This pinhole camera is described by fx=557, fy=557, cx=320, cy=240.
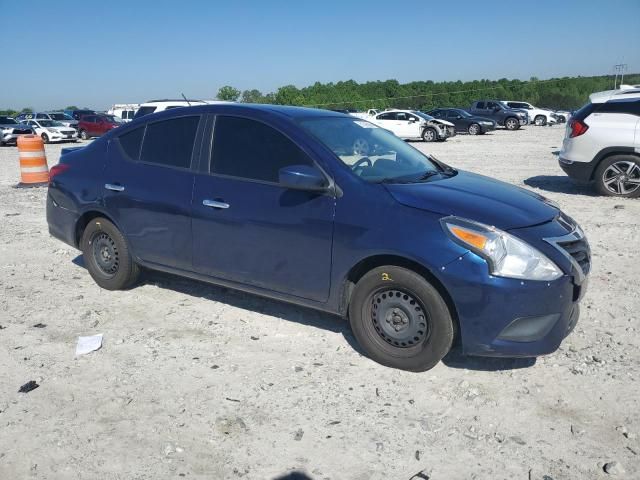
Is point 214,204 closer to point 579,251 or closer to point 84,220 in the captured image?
point 84,220

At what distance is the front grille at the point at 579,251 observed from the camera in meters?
3.64

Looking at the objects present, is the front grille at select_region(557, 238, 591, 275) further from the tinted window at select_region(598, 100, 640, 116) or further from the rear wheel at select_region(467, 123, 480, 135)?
the rear wheel at select_region(467, 123, 480, 135)

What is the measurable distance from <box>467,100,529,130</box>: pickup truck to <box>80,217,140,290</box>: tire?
1268 inches

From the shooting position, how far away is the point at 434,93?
63.6 metres

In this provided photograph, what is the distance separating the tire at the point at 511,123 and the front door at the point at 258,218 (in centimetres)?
3222

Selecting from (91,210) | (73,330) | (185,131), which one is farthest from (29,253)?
(185,131)

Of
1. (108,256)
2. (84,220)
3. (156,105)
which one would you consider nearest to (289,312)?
(108,256)

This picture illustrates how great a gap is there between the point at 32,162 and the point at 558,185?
10.9 m

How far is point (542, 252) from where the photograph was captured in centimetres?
343

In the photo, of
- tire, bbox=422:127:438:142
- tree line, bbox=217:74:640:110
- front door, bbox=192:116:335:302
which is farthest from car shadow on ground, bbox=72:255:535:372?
tree line, bbox=217:74:640:110

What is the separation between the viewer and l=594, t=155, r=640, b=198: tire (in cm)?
951

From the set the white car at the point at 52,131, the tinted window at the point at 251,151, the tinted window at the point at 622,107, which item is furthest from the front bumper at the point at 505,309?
the white car at the point at 52,131

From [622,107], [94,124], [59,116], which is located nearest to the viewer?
[622,107]

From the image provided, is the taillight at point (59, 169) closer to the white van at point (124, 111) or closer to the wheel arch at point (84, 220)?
the wheel arch at point (84, 220)
